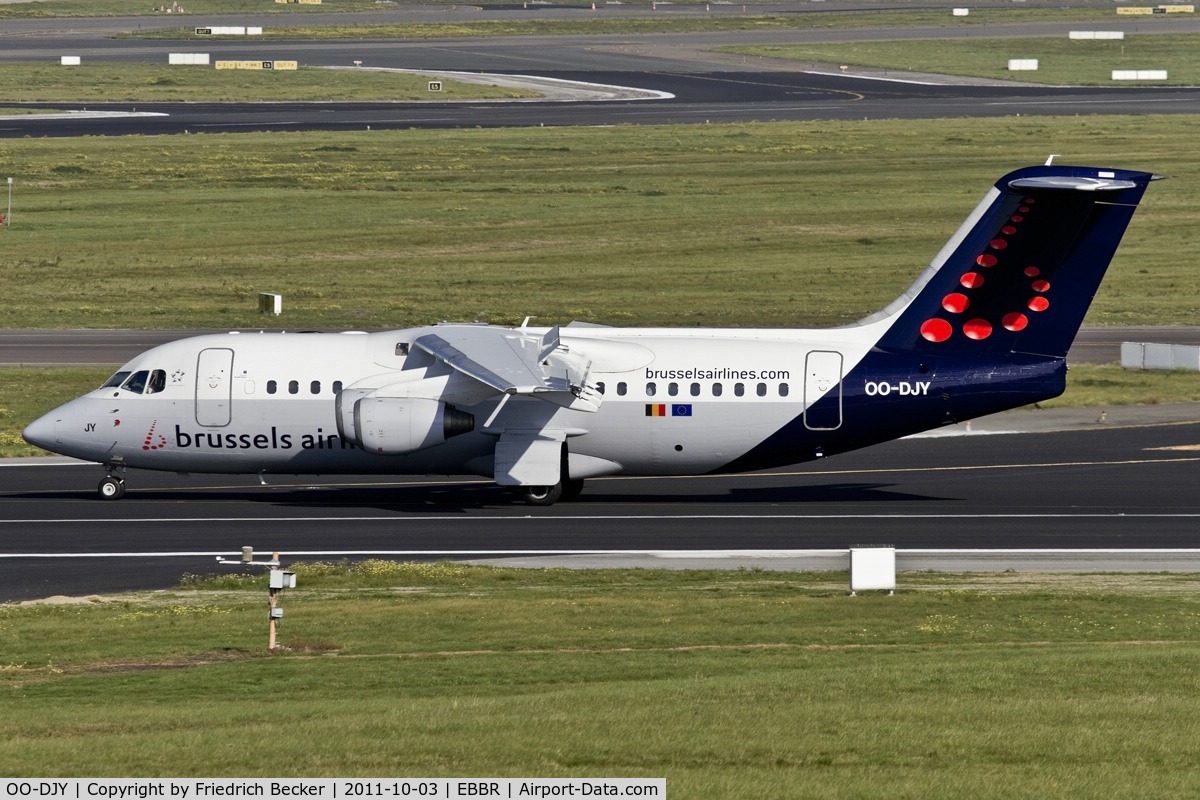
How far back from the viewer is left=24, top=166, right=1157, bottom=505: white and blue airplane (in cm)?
3581

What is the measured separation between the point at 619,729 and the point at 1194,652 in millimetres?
8912

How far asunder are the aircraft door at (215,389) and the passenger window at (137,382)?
128 cm

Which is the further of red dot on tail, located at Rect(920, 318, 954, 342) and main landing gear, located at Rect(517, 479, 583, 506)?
main landing gear, located at Rect(517, 479, 583, 506)

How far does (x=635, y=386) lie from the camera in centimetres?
3662

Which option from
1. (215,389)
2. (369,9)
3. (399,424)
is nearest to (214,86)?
(369,9)

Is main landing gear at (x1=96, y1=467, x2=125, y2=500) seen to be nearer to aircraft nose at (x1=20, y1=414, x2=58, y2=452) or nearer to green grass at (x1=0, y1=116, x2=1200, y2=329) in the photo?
aircraft nose at (x1=20, y1=414, x2=58, y2=452)

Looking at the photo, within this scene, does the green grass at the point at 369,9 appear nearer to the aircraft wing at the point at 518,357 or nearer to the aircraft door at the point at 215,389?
the aircraft door at the point at 215,389

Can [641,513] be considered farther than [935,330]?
Yes

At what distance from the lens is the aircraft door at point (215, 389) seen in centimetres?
3734

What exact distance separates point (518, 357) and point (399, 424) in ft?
9.40

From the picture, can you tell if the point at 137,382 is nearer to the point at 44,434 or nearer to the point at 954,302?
the point at 44,434

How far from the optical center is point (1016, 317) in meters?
36.1

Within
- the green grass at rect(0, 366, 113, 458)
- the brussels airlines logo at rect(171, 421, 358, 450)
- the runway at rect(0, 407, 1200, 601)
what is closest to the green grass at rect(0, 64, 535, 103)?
the green grass at rect(0, 366, 113, 458)

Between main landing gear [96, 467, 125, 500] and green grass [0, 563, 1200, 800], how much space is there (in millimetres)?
9898
